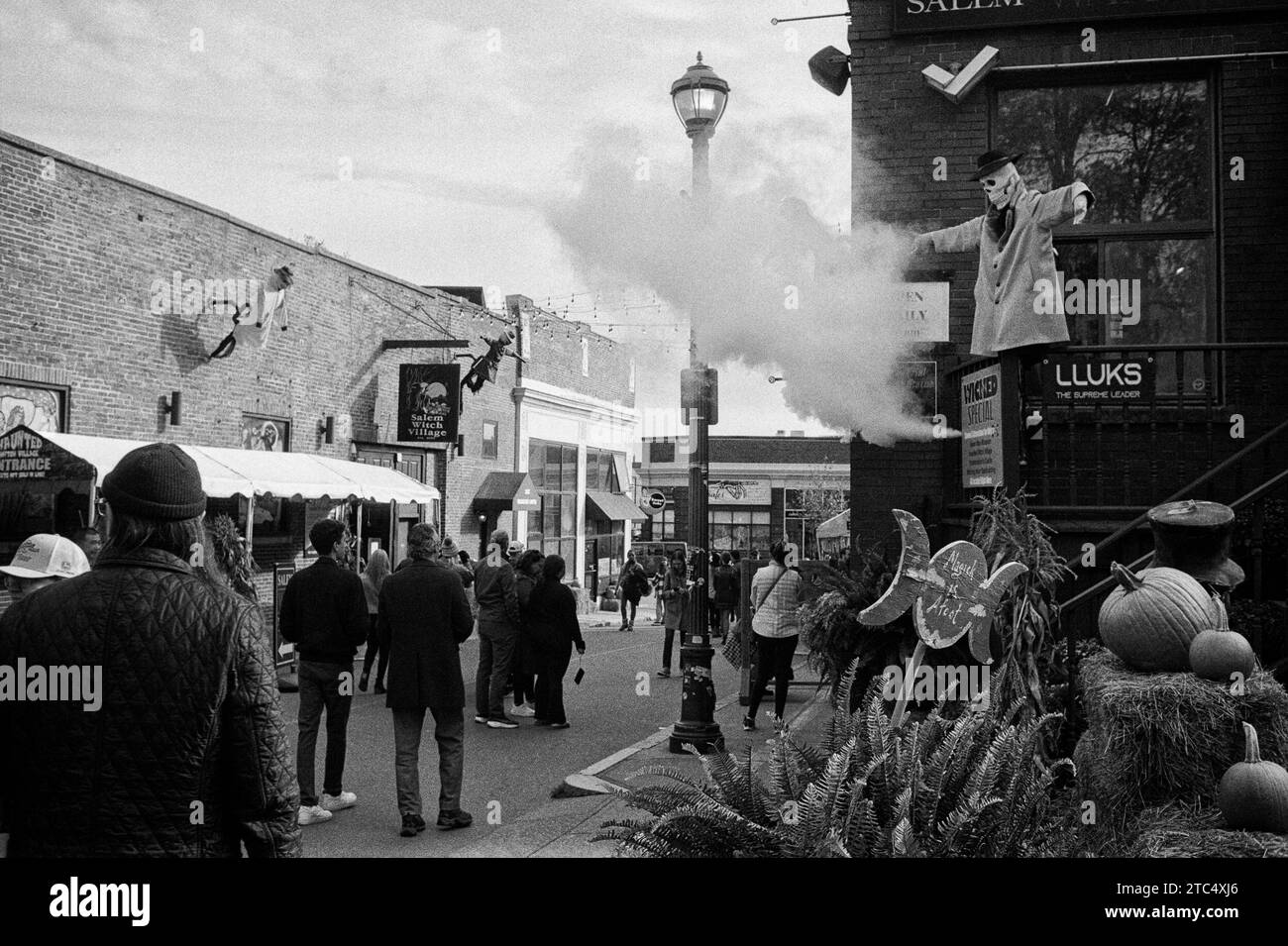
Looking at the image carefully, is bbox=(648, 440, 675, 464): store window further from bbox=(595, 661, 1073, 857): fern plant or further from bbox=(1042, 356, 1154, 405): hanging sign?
bbox=(595, 661, 1073, 857): fern plant

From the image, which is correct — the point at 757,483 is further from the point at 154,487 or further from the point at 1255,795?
the point at 154,487

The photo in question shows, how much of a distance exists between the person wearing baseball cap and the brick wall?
578cm

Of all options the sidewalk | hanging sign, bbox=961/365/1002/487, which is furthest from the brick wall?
the sidewalk

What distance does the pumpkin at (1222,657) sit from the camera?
4.43 meters

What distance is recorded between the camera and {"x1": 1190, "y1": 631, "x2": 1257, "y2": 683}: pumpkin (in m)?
4.43

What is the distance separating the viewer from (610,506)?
31812 millimetres

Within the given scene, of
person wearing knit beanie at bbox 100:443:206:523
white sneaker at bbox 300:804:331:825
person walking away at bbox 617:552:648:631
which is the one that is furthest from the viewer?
person walking away at bbox 617:552:648:631

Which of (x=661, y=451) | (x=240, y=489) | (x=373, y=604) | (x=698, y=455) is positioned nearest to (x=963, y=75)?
(x=698, y=455)

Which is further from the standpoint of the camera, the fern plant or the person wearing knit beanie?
the fern plant

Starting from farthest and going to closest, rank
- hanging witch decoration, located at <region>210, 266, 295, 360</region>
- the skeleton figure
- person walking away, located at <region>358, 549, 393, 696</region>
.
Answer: hanging witch decoration, located at <region>210, 266, 295, 360</region>
person walking away, located at <region>358, 549, 393, 696</region>
the skeleton figure

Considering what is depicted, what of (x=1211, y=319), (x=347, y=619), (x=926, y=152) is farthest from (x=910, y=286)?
(x=347, y=619)

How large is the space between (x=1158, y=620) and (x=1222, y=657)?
1.26 ft

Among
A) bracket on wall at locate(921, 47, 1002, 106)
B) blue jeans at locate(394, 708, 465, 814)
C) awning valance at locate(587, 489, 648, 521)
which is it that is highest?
bracket on wall at locate(921, 47, 1002, 106)
